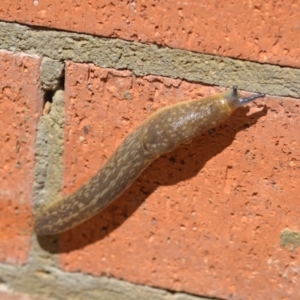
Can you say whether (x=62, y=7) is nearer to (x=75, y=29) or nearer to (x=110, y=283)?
(x=75, y=29)

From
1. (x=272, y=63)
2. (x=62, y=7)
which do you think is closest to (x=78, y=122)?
(x=62, y=7)

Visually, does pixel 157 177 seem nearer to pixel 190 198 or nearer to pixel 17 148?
pixel 190 198

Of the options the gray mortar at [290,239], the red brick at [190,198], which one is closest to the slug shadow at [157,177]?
the red brick at [190,198]

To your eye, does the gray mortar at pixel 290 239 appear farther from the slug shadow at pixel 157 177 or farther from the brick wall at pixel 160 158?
the slug shadow at pixel 157 177

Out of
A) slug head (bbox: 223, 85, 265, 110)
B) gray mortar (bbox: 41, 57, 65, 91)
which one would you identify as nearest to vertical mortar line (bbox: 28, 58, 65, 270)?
gray mortar (bbox: 41, 57, 65, 91)

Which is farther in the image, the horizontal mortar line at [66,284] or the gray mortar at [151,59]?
the horizontal mortar line at [66,284]

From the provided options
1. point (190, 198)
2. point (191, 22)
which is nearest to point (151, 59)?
point (191, 22)

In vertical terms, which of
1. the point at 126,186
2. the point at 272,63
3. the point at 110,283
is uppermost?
the point at 272,63
